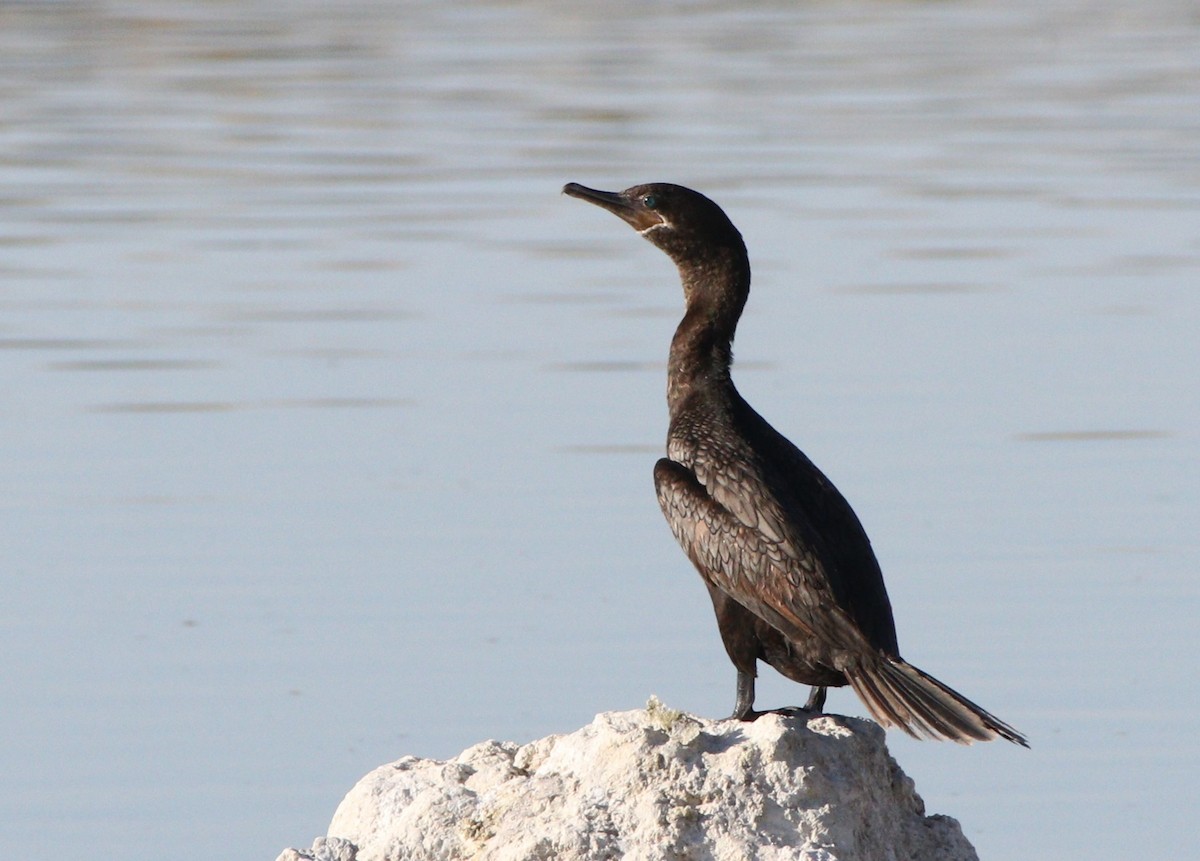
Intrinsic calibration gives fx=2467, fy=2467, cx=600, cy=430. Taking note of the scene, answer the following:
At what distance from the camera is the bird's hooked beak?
6.54m

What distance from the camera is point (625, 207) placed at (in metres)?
6.66

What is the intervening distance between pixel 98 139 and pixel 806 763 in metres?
19.8

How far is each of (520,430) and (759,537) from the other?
6154 mm

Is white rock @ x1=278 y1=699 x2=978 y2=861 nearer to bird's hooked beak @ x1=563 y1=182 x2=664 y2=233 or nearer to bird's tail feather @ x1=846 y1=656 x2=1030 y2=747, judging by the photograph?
bird's tail feather @ x1=846 y1=656 x2=1030 y2=747

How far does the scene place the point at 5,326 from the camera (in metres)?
14.7

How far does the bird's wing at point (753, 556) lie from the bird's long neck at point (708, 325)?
367mm

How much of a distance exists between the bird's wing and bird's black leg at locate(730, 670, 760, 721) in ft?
0.55

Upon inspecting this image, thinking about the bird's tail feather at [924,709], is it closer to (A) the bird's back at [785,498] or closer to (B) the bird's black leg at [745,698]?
(A) the bird's back at [785,498]

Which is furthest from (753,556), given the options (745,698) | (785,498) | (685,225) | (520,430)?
(520,430)

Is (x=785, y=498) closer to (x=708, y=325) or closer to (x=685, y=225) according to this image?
(x=708, y=325)

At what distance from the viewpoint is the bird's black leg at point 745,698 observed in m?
5.84

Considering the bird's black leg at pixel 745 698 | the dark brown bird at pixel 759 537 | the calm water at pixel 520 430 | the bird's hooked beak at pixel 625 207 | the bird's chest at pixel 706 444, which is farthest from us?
the calm water at pixel 520 430

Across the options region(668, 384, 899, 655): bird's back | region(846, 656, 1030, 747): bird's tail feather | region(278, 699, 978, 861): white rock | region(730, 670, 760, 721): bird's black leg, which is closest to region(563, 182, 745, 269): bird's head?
region(668, 384, 899, 655): bird's back

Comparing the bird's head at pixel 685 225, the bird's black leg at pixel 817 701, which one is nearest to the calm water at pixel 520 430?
the bird's black leg at pixel 817 701
